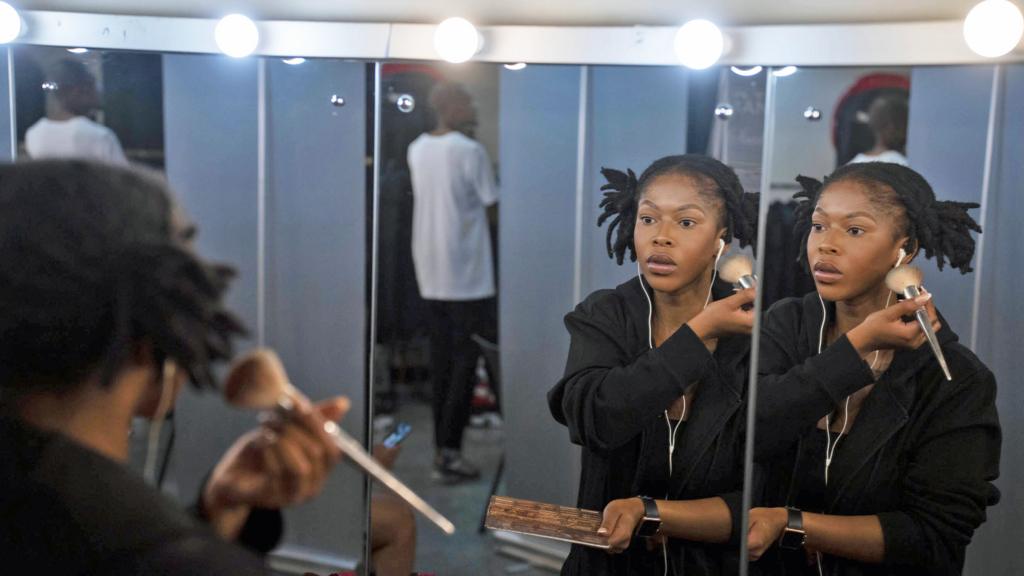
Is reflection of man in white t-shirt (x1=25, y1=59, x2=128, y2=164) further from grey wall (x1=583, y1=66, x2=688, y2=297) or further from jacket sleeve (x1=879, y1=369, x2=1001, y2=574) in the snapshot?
jacket sleeve (x1=879, y1=369, x2=1001, y2=574)

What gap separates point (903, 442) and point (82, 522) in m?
0.88

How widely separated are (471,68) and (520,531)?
0.64 m

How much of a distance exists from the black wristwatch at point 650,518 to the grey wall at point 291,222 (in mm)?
451

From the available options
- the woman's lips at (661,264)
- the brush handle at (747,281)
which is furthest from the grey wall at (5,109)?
the brush handle at (747,281)

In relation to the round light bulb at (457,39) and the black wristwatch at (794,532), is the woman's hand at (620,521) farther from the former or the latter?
the round light bulb at (457,39)

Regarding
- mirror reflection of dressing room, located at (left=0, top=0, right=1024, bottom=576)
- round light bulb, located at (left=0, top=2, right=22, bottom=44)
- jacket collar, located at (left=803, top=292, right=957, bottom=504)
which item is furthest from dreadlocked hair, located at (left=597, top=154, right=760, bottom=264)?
round light bulb, located at (left=0, top=2, right=22, bottom=44)

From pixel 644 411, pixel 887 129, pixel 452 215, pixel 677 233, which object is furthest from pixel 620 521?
pixel 887 129

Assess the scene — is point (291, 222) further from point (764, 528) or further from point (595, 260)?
point (764, 528)

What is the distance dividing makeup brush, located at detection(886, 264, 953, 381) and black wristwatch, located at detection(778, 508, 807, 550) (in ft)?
0.79

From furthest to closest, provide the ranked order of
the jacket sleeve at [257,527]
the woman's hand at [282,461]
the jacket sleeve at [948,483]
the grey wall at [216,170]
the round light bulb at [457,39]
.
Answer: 1. the grey wall at [216,170]
2. the round light bulb at [457,39]
3. the jacket sleeve at [948,483]
4. the jacket sleeve at [257,527]
5. the woman's hand at [282,461]

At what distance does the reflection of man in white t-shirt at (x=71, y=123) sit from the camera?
1.48 metres

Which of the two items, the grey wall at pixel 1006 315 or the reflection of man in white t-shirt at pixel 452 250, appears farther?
the reflection of man in white t-shirt at pixel 452 250

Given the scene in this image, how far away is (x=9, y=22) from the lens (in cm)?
148

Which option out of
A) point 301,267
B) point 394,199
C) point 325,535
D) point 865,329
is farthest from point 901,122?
point 325,535
